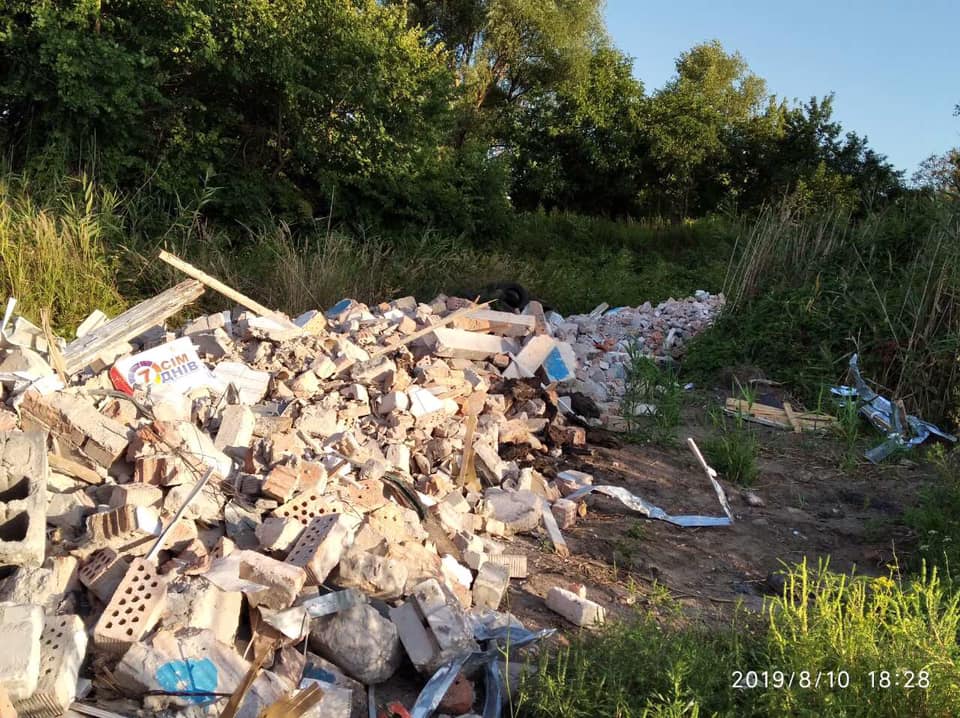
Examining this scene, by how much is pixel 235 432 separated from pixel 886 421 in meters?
5.10

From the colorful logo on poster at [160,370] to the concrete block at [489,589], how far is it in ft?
8.35

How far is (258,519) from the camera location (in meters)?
3.67

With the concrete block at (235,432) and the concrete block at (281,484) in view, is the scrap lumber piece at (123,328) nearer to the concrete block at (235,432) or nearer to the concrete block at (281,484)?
the concrete block at (235,432)

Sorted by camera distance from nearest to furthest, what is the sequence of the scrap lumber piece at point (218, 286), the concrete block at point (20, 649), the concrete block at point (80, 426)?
the concrete block at point (20, 649), the concrete block at point (80, 426), the scrap lumber piece at point (218, 286)

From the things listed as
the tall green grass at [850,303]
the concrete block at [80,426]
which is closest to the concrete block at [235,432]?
the concrete block at [80,426]

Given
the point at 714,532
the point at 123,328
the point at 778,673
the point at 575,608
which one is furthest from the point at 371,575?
the point at 123,328

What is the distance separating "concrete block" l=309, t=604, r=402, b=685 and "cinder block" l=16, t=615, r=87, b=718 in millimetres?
772

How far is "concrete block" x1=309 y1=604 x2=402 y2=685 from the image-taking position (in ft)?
9.65

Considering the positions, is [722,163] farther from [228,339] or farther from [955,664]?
[955,664]

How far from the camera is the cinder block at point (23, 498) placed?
3002 mm

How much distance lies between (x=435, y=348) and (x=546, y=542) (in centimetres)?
236

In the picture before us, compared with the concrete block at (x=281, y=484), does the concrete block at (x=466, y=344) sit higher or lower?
higher

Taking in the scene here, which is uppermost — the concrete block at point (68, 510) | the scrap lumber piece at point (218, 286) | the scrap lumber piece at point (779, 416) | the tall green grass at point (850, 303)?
the tall green grass at point (850, 303)

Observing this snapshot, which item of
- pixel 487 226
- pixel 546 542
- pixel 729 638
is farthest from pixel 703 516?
pixel 487 226
